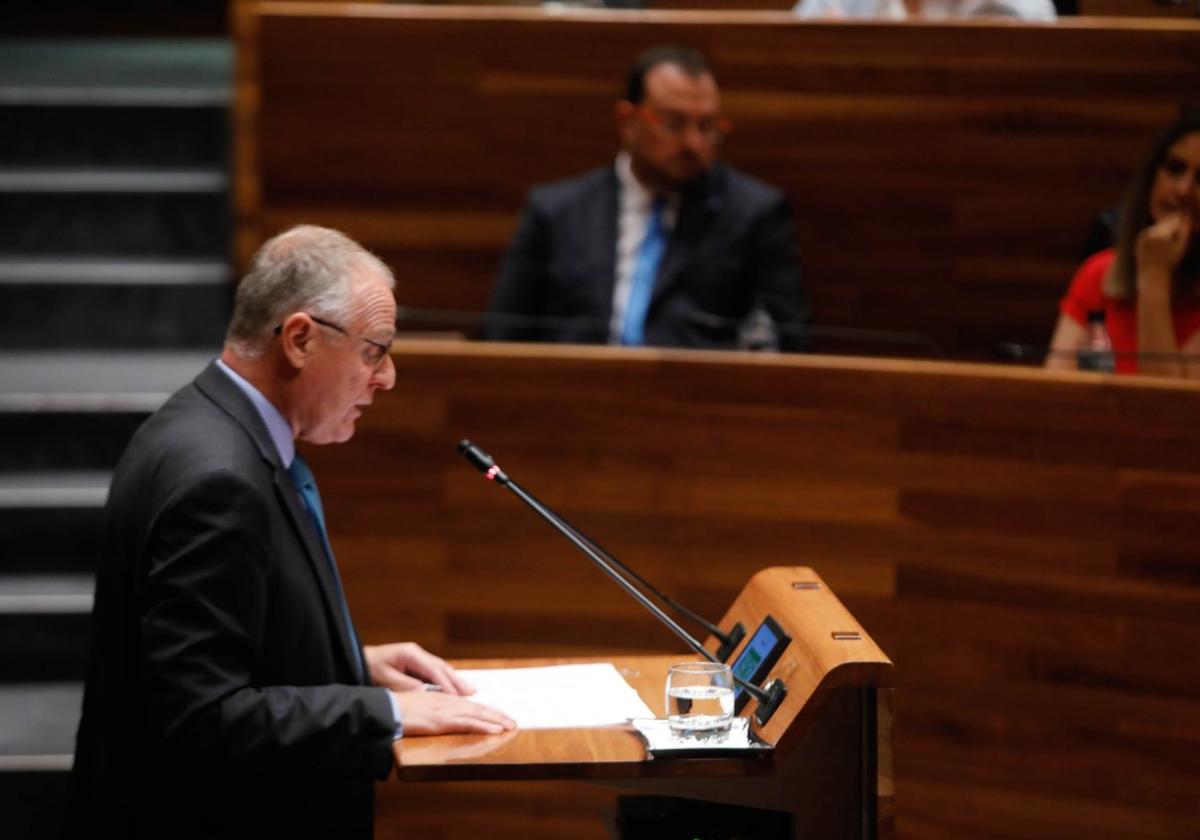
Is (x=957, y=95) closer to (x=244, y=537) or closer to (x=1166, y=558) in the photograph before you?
(x=1166, y=558)

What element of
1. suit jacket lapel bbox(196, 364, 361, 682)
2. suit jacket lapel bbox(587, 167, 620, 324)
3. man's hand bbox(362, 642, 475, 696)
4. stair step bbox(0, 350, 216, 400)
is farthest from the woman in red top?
stair step bbox(0, 350, 216, 400)

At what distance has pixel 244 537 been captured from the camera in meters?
1.39

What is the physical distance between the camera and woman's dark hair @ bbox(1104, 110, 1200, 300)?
Result: 7.84 ft

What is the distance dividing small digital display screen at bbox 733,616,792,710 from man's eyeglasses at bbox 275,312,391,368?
1.36ft

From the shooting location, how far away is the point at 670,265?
2699 mm

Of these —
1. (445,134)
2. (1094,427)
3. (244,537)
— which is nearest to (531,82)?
(445,134)

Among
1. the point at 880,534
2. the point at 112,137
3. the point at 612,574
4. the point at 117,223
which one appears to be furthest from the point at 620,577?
the point at 112,137

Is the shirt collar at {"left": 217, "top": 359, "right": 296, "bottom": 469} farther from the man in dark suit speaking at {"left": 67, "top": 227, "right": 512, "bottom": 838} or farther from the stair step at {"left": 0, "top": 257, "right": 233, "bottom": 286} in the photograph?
the stair step at {"left": 0, "top": 257, "right": 233, "bottom": 286}

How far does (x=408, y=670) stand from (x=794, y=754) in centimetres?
38

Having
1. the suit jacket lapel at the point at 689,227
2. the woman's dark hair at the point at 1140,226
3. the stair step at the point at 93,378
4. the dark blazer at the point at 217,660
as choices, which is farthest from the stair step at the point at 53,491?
the woman's dark hair at the point at 1140,226

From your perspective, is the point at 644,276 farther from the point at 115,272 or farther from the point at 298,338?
the point at 298,338

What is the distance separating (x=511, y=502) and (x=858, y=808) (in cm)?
91

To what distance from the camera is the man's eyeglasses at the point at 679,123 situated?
270 centimetres

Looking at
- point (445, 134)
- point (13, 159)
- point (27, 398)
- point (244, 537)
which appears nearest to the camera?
point (244, 537)
